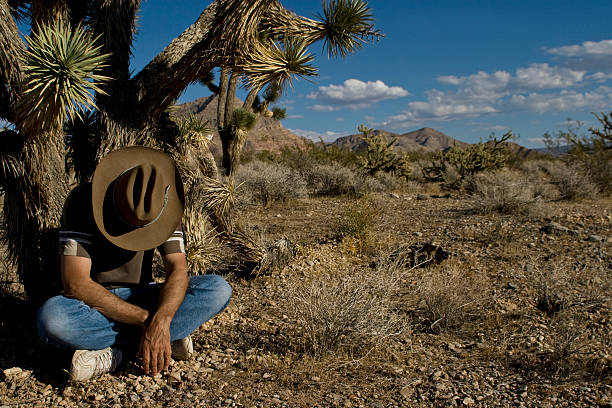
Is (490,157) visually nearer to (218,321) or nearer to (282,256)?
(282,256)

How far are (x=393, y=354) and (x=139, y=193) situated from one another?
204cm

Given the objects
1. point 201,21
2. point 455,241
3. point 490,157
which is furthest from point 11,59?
point 490,157

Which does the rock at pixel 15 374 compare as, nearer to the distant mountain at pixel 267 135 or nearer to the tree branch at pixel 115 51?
the tree branch at pixel 115 51

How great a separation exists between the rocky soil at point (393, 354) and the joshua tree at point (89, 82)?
937 millimetres

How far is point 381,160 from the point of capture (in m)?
15.2

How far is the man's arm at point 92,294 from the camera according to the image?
2.81 m

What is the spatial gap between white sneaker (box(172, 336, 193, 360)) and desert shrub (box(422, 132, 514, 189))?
41.6ft

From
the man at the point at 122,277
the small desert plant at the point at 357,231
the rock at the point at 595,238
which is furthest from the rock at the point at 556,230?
the man at the point at 122,277

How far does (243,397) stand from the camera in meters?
2.78

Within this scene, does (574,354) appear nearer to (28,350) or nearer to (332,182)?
(28,350)

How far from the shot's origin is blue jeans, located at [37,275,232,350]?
9.25 ft

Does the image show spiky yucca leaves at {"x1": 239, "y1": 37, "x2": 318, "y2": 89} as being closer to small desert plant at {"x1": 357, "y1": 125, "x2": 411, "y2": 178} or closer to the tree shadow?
the tree shadow

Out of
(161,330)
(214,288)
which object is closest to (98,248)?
(161,330)

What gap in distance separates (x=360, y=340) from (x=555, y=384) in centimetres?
128
